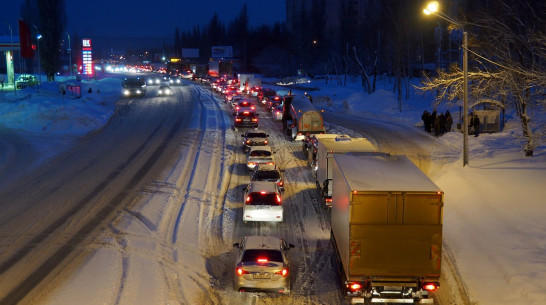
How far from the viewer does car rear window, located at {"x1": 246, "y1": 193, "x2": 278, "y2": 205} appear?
63.6 feet

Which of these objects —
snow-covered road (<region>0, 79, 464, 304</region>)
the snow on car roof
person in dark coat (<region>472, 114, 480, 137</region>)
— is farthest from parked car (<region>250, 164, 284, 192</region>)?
person in dark coat (<region>472, 114, 480, 137</region>)

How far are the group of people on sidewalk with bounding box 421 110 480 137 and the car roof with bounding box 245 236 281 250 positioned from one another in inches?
951

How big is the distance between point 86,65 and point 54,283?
10023 centimetres

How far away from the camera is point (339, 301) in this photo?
13.3m

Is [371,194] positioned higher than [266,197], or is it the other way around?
[371,194]

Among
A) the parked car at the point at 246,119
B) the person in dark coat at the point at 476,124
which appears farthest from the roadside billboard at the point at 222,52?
the person in dark coat at the point at 476,124

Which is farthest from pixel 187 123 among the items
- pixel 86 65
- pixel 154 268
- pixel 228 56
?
pixel 228 56

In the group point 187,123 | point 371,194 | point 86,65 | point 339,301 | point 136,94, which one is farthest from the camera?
point 86,65

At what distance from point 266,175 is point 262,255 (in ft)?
33.7

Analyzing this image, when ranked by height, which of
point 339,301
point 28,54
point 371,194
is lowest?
point 339,301

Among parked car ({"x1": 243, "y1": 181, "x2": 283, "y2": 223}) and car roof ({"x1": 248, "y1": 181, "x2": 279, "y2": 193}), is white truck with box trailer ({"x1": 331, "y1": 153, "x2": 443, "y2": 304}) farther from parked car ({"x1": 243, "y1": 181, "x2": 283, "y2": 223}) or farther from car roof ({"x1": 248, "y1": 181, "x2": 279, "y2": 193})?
car roof ({"x1": 248, "y1": 181, "x2": 279, "y2": 193})

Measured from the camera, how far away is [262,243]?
14320 mm

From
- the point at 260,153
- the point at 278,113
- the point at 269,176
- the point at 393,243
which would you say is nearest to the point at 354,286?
the point at 393,243

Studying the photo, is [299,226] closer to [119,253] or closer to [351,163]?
[351,163]
